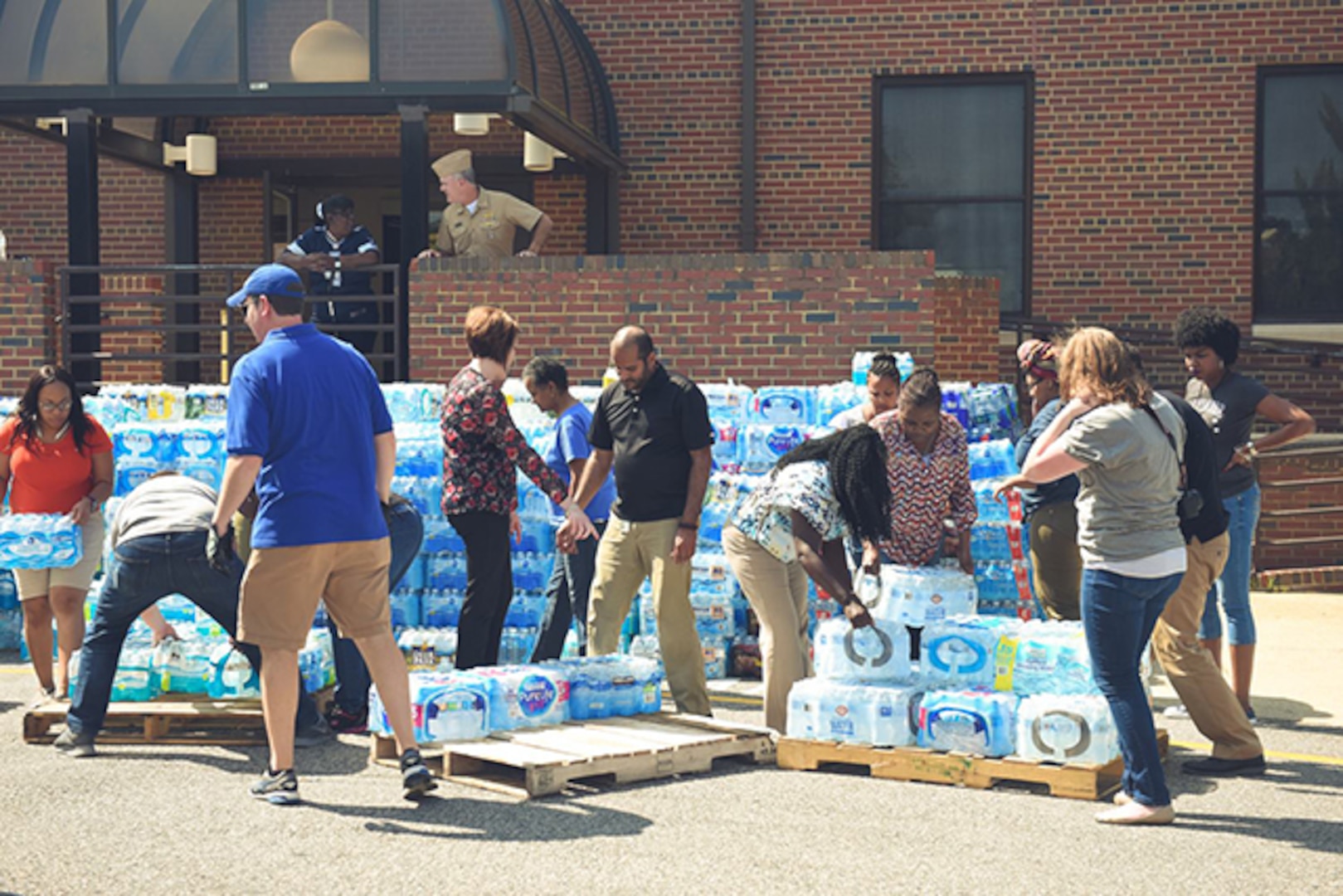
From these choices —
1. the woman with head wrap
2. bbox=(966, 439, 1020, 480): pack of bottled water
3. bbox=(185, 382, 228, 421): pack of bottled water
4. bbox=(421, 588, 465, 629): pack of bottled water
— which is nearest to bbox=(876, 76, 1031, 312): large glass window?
bbox=(966, 439, 1020, 480): pack of bottled water

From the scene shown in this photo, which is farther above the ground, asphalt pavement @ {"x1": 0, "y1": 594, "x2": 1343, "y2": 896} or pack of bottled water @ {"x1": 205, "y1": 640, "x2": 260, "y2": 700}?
pack of bottled water @ {"x1": 205, "y1": 640, "x2": 260, "y2": 700}

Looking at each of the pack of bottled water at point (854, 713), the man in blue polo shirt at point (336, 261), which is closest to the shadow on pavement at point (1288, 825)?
the pack of bottled water at point (854, 713)

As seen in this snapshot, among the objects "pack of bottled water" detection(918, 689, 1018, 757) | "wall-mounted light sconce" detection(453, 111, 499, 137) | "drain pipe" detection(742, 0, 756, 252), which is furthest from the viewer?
"drain pipe" detection(742, 0, 756, 252)

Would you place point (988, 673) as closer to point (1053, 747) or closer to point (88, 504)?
point (1053, 747)

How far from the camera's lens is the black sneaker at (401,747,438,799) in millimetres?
7168

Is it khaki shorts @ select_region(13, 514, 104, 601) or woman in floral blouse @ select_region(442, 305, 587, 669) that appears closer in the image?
woman in floral blouse @ select_region(442, 305, 587, 669)

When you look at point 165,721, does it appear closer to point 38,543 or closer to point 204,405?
point 38,543

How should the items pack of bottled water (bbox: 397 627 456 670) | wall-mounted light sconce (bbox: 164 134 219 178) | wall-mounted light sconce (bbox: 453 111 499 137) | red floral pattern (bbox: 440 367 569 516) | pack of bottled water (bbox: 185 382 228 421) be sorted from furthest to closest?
1. wall-mounted light sconce (bbox: 164 134 219 178)
2. wall-mounted light sconce (bbox: 453 111 499 137)
3. pack of bottled water (bbox: 185 382 228 421)
4. pack of bottled water (bbox: 397 627 456 670)
5. red floral pattern (bbox: 440 367 569 516)

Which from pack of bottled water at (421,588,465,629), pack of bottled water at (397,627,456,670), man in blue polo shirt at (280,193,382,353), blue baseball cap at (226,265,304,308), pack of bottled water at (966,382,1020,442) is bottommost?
pack of bottled water at (397,627,456,670)

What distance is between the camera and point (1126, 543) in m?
6.86

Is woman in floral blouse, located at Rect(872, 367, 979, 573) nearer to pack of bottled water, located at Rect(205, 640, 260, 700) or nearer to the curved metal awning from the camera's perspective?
pack of bottled water, located at Rect(205, 640, 260, 700)

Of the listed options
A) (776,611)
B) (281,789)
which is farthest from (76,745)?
(776,611)

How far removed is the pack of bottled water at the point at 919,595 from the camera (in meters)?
8.00

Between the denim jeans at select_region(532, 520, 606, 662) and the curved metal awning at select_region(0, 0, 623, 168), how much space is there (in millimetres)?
5715
